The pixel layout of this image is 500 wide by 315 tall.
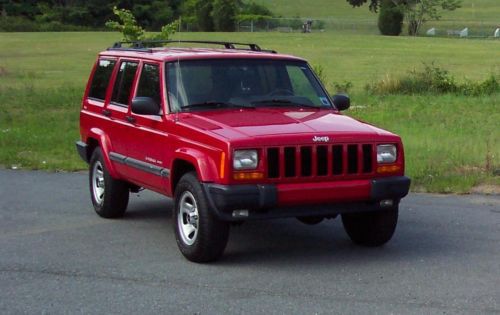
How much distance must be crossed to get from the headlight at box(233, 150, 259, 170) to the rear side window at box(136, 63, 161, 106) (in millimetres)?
1505

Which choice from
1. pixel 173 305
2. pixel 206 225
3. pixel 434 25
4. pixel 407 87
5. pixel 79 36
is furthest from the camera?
pixel 434 25

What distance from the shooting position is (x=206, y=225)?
23.2ft

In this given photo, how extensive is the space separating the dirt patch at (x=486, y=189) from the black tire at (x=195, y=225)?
4.63 m

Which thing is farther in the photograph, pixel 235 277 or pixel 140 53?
pixel 140 53

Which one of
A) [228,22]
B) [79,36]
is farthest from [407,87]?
[228,22]

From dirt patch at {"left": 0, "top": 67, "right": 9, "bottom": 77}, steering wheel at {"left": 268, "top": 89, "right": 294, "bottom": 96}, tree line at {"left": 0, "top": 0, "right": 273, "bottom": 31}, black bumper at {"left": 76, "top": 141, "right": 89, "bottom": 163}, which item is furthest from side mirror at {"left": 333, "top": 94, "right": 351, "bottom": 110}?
tree line at {"left": 0, "top": 0, "right": 273, "bottom": 31}

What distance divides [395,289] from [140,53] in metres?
3.79

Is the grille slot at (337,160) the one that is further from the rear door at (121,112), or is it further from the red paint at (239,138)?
the rear door at (121,112)

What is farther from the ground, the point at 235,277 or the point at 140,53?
the point at 140,53

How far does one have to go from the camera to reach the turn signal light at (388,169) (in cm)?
729

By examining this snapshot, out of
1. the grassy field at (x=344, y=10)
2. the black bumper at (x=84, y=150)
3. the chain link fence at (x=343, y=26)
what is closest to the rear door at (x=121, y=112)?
the black bumper at (x=84, y=150)

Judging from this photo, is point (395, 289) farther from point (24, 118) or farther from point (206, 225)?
point (24, 118)

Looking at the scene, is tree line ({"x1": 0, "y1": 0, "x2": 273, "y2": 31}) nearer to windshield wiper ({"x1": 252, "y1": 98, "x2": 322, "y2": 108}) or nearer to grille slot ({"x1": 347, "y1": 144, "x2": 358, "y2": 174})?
windshield wiper ({"x1": 252, "y1": 98, "x2": 322, "y2": 108})

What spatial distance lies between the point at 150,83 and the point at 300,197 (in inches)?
88.3
